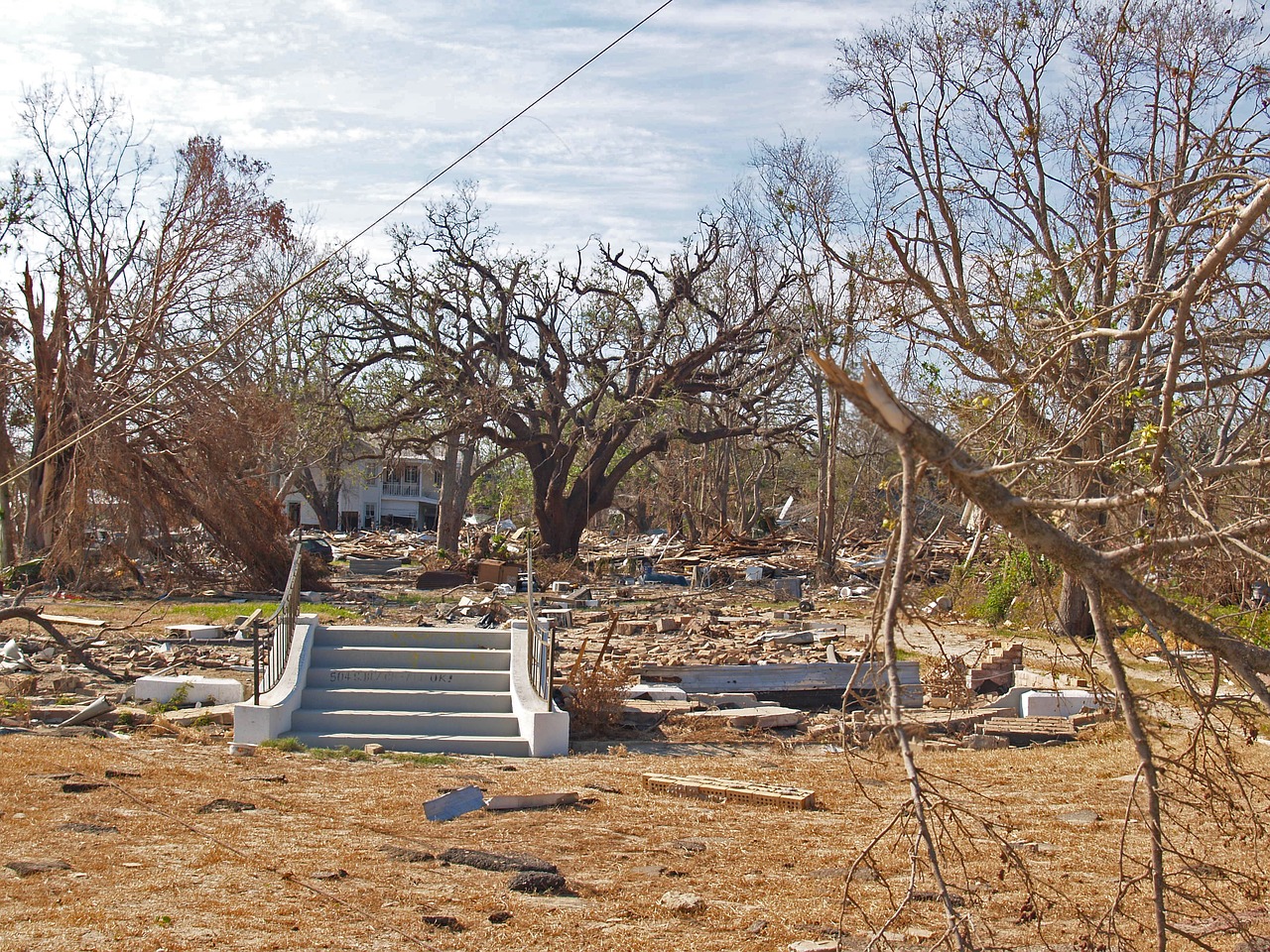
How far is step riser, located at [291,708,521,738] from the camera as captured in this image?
1227 cm

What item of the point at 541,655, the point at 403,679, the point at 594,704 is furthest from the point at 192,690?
the point at 594,704

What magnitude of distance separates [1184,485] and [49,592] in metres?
23.7

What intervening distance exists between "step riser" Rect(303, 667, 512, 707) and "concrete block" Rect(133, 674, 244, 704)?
963mm

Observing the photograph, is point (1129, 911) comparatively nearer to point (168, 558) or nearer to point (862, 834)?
point (862, 834)

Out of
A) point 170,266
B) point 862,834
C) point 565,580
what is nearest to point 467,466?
point 565,580

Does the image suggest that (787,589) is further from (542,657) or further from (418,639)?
(542,657)

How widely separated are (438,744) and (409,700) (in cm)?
109

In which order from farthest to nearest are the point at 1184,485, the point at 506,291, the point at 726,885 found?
the point at 506,291
the point at 726,885
the point at 1184,485

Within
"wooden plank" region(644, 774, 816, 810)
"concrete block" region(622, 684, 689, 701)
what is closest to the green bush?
"wooden plank" region(644, 774, 816, 810)

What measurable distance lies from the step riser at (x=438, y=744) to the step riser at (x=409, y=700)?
77 centimetres

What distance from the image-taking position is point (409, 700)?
1288 centimetres

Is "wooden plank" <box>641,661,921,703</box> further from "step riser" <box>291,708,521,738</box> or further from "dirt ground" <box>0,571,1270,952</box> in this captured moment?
"step riser" <box>291,708,521,738</box>

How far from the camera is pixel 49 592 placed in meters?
23.4

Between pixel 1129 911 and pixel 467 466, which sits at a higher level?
pixel 467 466
